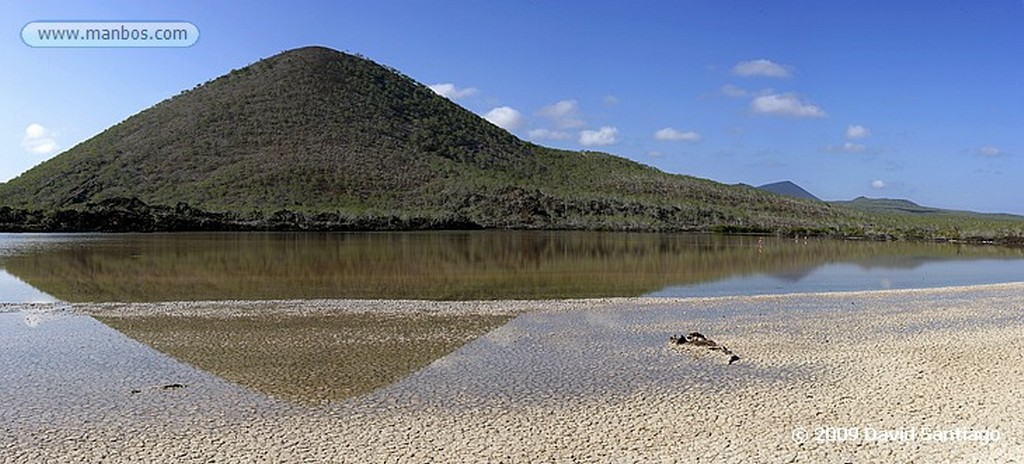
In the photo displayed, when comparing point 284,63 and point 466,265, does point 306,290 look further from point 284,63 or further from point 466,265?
point 284,63

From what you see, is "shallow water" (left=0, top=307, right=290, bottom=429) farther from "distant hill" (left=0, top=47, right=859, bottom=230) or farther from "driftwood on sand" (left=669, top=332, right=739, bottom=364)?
"distant hill" (left=0, top=47, right=859, bottom=230)

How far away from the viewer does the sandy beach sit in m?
8.09

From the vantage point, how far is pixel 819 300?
71.1 ft

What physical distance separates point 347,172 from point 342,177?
1.31 metres

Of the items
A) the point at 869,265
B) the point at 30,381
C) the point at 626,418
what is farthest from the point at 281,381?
the point at 869,265

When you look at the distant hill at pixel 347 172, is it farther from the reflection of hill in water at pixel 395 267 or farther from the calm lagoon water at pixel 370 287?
the reflection of hill in water at pixel 395 267

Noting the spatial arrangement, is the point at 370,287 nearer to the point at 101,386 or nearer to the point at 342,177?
the point at 101,386

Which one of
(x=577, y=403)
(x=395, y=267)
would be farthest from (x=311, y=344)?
(x=395, y=267)

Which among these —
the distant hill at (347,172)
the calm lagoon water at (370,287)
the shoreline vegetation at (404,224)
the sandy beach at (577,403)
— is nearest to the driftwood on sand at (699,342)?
the sandy beach at (577,403)

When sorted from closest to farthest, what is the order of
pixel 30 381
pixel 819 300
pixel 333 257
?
1. pixel 30 381
2. pixel 819 300
3. pixel 333 257

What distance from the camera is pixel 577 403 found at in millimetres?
9984

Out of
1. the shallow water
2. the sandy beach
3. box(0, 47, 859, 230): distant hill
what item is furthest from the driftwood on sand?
box(0, 47, 859, 230): distant hill

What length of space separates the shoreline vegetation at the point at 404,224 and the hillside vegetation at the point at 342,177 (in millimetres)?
223

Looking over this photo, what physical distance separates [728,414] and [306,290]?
16431 mm
